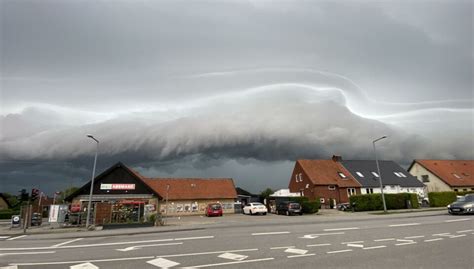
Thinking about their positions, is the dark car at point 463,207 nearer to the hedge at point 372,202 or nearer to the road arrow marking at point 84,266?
the hedge at point 372,202

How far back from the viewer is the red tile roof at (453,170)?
5357 cm

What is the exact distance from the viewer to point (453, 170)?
57.1m

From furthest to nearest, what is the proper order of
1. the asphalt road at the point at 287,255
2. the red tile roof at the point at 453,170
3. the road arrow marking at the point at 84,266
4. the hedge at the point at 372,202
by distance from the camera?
the red tile roof at the point at 453,170 → the hedge at the point at 372,202 → the road arrow marking at the point at 84,266 → the asphalt road at the point at 287,255

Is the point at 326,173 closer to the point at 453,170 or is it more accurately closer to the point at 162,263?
the point at 453,170

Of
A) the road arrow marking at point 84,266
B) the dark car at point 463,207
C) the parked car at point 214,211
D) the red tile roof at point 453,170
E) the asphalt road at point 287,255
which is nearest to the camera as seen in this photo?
the asphalt road at point 287,255

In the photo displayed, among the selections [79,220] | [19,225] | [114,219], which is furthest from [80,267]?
[19,225]

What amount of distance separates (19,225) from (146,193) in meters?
12.2

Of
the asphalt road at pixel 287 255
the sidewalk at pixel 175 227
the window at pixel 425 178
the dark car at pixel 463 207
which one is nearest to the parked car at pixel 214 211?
the sidewalk at pixel 175 227

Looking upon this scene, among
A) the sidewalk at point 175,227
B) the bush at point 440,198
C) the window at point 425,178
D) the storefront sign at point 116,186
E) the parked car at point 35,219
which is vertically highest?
the window at point 425,178

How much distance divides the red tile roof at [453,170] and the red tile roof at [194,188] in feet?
124

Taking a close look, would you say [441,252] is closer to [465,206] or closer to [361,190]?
[465,206]

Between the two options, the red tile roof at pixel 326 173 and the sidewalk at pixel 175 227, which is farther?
the red tile roof at pixel 326 173

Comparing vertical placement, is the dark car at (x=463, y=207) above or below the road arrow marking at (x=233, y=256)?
above

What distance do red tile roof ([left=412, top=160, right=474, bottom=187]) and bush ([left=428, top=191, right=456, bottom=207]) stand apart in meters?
13.5
